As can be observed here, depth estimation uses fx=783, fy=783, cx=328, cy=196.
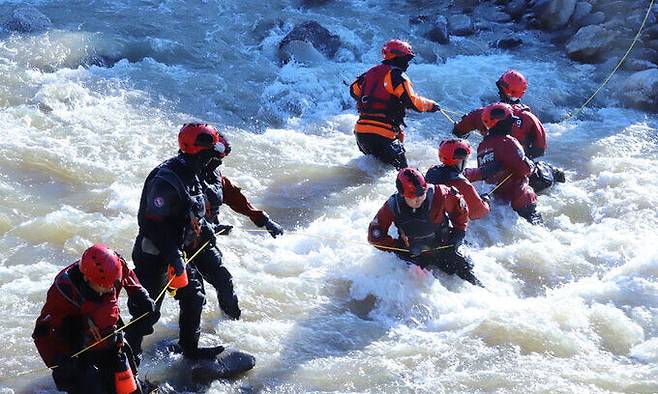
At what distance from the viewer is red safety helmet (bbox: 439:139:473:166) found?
7242 mm

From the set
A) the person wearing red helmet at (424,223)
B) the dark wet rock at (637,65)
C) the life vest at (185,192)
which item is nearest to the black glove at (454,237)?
the person wearing red helmet at (424,223)

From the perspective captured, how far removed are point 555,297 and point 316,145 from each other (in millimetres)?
4368

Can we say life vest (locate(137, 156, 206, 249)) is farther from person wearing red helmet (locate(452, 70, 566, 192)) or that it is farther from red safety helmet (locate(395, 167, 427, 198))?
person wearing red helmet (locate(452, 70, 566, 192))

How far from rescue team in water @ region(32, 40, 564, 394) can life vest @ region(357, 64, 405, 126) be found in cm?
7

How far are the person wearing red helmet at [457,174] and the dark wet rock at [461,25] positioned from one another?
317 inches

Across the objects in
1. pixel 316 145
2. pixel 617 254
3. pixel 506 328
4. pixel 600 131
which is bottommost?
pixel 506 328

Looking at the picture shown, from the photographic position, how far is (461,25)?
49.2 feet

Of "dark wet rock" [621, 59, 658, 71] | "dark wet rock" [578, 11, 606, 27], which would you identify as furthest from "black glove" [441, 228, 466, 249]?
"dark wet rock" [578, 11, 606, 27]

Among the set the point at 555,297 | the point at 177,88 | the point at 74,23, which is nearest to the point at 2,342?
the point at 555,297

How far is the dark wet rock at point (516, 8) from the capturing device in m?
15.5

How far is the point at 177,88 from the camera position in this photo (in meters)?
11.6

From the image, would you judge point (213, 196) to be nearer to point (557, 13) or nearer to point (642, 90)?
point (642, 90)

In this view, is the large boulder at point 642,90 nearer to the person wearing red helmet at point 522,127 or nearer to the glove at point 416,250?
the person wearing red helmet at point 522,127

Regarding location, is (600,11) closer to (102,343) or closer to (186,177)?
(186,177)
